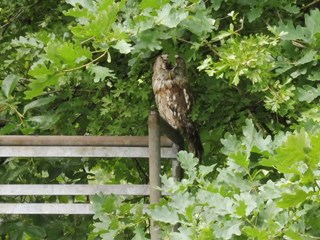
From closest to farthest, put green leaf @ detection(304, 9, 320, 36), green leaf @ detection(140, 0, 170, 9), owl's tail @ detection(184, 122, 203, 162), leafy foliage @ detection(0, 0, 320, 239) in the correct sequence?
leafy foliage @ detection(0, 0, 320, 239)
green leaf @ detection(140, 0, 170, 9)
green leaf @ detection(304, 9, 320, 36)
owl's tail @ detection(184, 122, 203, 162)

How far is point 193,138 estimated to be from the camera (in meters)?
3.47

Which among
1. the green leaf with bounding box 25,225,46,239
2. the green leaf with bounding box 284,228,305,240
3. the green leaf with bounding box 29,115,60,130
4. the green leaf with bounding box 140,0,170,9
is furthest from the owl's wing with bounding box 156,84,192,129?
the green leaf with bounding box 284,228,305,240

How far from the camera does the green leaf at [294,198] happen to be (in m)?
1.92

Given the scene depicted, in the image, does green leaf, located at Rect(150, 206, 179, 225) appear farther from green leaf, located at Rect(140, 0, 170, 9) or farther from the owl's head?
the owl's head

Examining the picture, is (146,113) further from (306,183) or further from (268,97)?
(306,183)

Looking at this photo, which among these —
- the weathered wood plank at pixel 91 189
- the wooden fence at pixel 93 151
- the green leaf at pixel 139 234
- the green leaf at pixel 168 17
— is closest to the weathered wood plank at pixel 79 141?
the wooden fence at pixel 93 151

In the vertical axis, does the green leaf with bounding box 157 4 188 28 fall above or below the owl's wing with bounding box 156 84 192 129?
above

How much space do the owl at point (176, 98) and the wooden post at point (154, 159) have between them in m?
0.43

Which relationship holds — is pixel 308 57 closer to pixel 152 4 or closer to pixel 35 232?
pixel 152 4

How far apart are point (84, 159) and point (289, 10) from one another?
130 cm

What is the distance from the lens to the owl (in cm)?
348

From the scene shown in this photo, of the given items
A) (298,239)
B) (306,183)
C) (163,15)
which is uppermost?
(163,15)

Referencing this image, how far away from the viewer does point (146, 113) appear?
12.0 ft

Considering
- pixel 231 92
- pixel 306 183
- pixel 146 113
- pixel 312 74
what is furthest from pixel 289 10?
pixel 306 183
